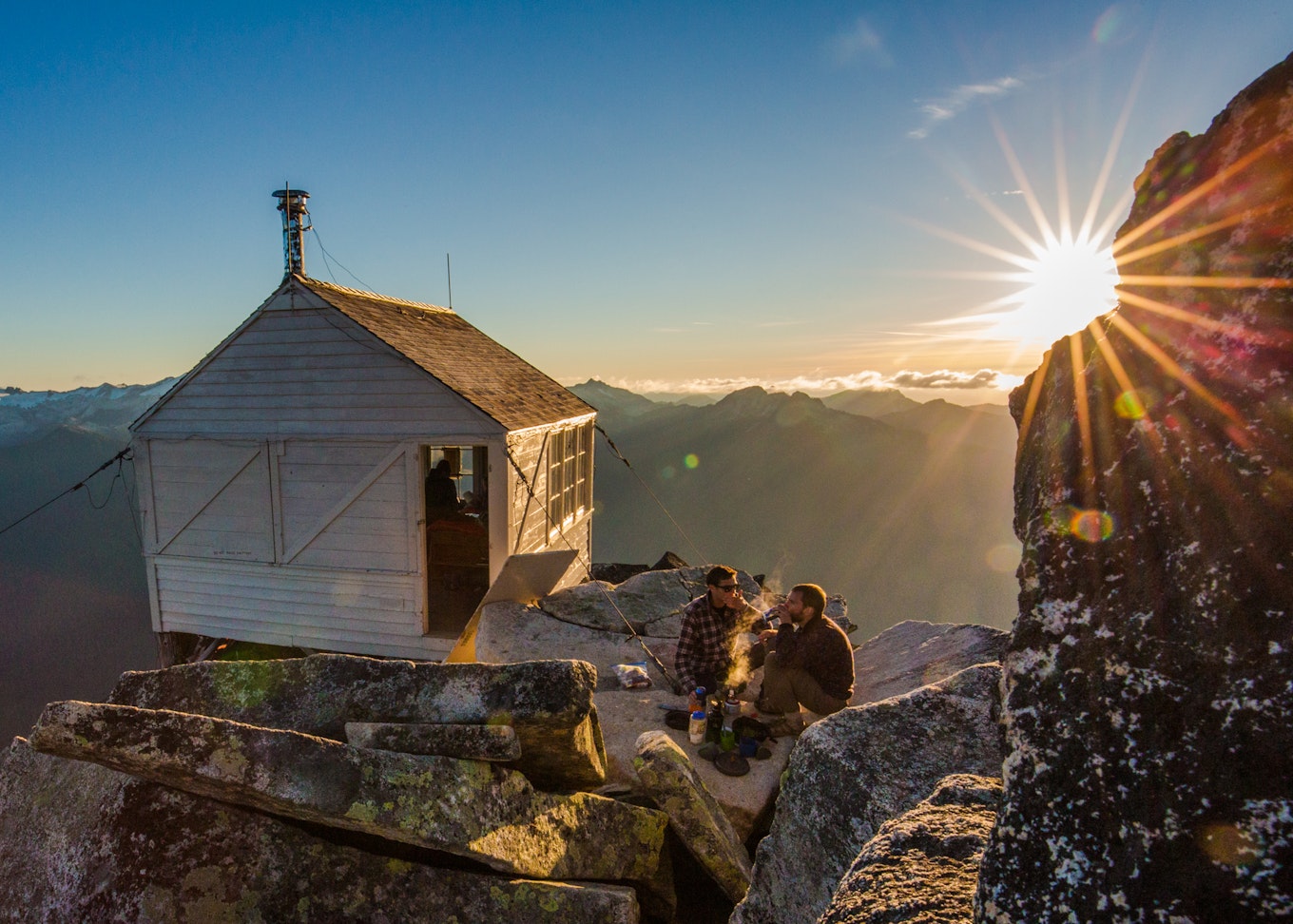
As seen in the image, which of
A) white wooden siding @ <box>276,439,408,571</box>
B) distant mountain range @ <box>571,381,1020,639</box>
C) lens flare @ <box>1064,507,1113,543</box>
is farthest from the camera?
distant mountain range @ <box>571,381,1020,639</box>

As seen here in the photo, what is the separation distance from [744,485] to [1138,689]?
364 feet

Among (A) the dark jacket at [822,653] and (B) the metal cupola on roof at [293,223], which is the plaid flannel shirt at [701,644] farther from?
(B) the metal cupola on roof at [293,223]

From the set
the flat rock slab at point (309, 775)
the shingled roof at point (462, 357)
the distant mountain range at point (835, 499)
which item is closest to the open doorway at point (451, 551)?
the shingled roof at point (462, 357)

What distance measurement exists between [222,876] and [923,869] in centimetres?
245

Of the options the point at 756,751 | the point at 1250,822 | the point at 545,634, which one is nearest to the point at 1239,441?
the point at 1250,822

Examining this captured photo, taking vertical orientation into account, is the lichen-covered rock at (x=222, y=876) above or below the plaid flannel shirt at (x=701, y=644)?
above

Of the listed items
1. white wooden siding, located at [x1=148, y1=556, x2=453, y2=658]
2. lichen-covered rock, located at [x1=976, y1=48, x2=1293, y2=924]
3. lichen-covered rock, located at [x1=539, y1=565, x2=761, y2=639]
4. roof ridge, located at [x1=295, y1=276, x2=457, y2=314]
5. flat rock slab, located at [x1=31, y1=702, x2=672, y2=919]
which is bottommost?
white wooden siding, located at [x1=148, y1=556, x2=453, y2=658]

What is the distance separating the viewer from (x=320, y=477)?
9.91 meters

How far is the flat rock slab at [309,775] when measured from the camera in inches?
92.2

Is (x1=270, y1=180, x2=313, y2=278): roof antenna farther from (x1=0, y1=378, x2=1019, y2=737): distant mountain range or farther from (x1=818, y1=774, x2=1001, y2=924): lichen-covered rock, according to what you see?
(x1=0, y1=378, x2=1019, y2=737): distant mountain range

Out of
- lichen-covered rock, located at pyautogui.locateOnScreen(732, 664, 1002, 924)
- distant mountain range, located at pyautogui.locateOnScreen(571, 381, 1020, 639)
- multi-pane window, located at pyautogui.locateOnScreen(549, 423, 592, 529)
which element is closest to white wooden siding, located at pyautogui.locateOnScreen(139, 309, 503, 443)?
multi-pane window, located at pyautogui.locateOnScreen(549, 423, 592, 529)

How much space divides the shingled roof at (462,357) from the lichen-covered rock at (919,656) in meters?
5.63

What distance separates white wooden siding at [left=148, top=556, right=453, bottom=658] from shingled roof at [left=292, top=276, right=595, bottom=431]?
2.96 m

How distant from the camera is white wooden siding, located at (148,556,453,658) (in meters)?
10.0
